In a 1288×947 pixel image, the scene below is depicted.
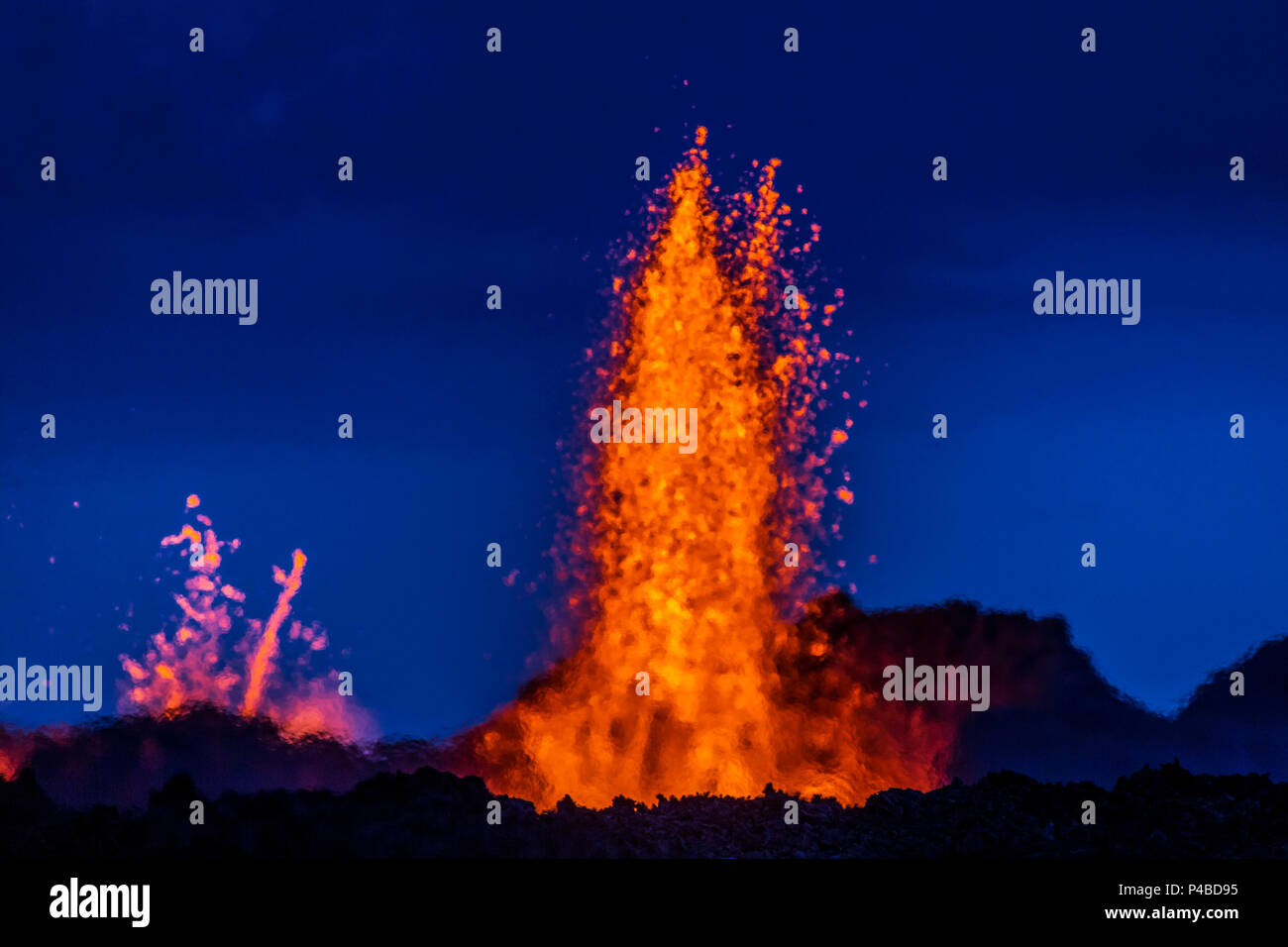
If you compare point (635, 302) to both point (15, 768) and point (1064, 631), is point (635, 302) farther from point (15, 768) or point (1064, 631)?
point (15, 768)

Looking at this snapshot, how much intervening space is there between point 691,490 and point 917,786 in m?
6.71

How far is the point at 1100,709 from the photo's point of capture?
32.0 meters
